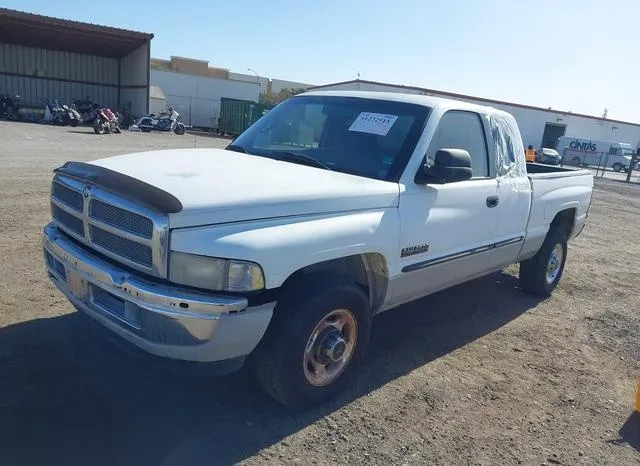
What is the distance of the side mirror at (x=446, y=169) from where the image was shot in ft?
12.1

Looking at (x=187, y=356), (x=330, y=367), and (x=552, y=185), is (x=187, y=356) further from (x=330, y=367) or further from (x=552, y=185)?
(x=552, y=185)

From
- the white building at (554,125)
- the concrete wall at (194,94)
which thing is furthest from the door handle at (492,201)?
the concrete wall at (194,94)

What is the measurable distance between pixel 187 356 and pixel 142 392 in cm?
93

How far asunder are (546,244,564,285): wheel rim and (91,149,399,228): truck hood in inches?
132

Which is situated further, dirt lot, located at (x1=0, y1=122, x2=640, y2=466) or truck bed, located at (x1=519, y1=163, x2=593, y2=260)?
truck bed, located at (x1=519, y1=163, x2=593, y2=260)

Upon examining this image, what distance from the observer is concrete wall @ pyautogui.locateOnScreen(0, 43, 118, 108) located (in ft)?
120

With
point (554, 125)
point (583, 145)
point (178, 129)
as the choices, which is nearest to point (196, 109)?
point (178, 129)

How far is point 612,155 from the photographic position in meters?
43.4

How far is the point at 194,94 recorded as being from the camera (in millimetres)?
42469

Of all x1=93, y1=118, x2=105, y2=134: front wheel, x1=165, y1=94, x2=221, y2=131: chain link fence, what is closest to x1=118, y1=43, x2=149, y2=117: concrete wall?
x1=165, y1=94, x2=221, y2=131: chain link fence

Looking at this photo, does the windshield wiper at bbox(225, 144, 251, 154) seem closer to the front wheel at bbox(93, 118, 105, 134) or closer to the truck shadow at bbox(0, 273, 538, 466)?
the truck shadow at bbox(0, 273, 538, 466)

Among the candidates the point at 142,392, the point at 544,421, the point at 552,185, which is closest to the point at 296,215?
the point at 142,392

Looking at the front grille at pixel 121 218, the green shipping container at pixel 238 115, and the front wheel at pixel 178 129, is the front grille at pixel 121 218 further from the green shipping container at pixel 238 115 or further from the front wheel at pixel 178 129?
the green shipping container at pixel 238 115

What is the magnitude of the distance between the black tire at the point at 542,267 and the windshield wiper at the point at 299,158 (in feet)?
10.6
